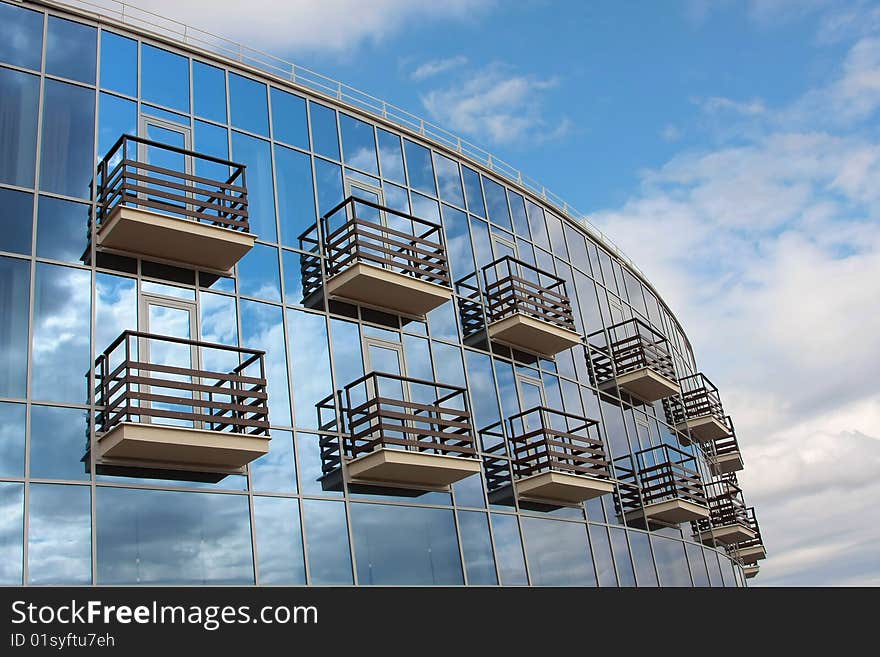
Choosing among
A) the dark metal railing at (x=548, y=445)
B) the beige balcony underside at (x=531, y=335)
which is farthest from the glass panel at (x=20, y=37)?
the dark metal railing at (x=548, y=445)

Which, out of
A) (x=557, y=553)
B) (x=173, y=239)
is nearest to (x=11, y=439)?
(x=173, y=239)

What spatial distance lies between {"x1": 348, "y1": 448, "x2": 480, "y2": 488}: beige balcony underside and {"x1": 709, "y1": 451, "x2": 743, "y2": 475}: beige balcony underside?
65.5ft

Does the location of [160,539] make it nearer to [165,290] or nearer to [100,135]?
[165,290]

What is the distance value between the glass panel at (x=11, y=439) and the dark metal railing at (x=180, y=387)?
4.18 ft

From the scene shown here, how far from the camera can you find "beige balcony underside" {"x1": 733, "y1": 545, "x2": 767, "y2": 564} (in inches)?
1412

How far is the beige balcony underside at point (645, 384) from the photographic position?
2891 centimetres

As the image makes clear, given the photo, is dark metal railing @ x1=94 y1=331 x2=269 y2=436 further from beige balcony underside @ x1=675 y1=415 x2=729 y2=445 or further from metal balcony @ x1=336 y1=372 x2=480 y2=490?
beige balcony underside @ x1=675 y1=415 x2=729 y2=445

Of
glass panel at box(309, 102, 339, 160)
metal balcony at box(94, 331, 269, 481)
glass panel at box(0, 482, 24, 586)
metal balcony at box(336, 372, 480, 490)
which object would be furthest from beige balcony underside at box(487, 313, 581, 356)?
glass panel at box(0, 482, 24, 586)

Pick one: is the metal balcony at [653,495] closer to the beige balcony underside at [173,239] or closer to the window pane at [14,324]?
the beige balcony underside at [173,239]

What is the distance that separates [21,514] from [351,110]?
44.7ft

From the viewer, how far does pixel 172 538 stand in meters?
16.0

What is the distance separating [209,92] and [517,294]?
33.3ft

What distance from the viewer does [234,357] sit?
1845 cm
